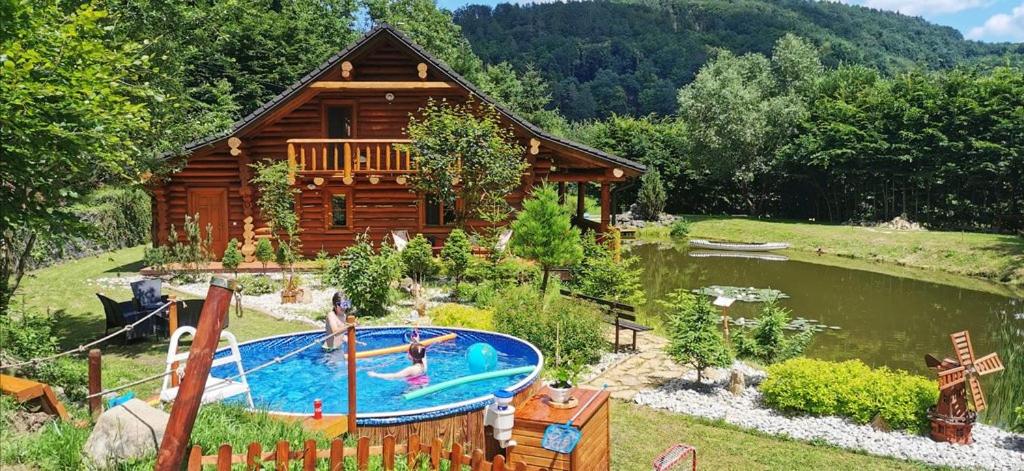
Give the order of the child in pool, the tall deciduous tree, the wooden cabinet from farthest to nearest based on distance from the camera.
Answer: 1. the child in pool
2. the tall deciduous tree
3. the wooden cabinet

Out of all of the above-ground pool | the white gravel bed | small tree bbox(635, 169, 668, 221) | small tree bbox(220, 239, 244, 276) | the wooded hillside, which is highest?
the wooded hillside

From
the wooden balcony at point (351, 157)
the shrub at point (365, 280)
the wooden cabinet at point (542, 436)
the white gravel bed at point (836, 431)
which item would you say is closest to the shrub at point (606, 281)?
the shrub at point (365, 280)

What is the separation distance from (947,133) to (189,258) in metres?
34.8

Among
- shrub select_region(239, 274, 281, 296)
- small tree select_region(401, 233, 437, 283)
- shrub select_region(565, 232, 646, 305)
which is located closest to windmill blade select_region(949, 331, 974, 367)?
shrub select_region(565, 232, 646, 305)

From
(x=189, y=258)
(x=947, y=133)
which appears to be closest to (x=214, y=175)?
(x=189, y=258)

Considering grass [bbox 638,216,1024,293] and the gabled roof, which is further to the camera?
grass [bbox 638,216,1024,293]

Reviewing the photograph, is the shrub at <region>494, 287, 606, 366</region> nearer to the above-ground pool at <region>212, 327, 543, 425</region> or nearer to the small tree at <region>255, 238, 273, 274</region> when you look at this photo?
the above-ground pool at <region>212, 327, 543, 425</region>

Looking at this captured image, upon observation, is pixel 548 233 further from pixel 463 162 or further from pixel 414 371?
pixel 414 371

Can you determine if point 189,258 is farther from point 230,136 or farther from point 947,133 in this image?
point 947,133

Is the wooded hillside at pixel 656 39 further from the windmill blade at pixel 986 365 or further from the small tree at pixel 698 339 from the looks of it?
the windmill blade at pixel 986 365

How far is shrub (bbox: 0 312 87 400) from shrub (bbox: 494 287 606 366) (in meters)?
6.35

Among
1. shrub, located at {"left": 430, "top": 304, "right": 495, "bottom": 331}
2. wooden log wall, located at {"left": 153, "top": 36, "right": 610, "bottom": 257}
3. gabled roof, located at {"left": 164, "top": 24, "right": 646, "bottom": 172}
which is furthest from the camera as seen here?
wooden log wall, located at {"left": 153, "top": 36, "right": 610, "bottom": 257}

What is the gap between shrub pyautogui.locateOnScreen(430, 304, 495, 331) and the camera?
12.2 meters

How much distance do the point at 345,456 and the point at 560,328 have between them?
639cm
